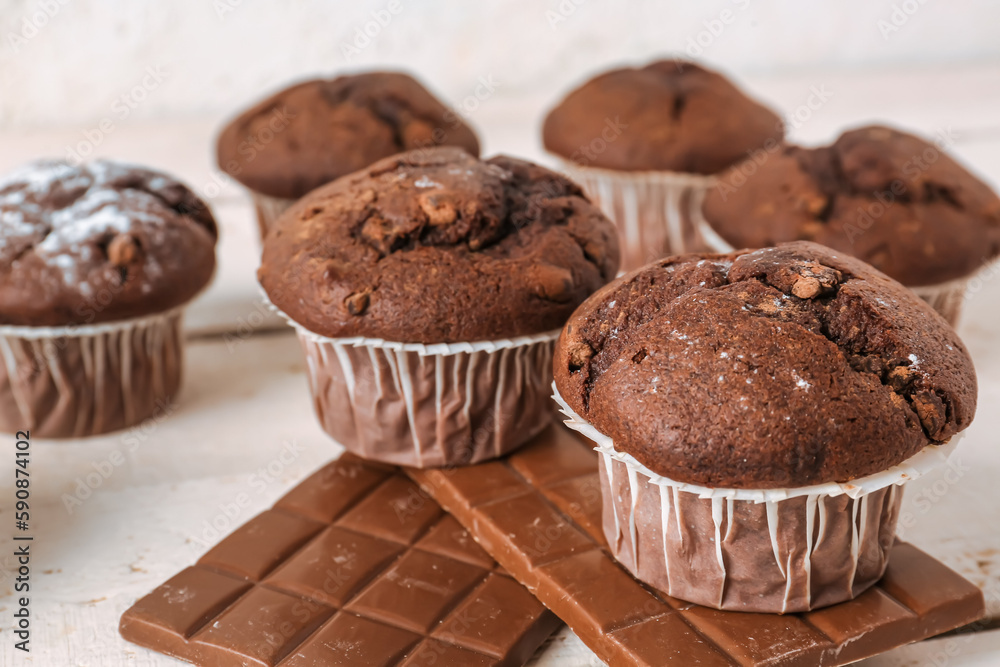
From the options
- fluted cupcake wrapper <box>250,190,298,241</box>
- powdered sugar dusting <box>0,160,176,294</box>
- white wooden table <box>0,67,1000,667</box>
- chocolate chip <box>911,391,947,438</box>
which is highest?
chocolate chip <box>911,391,947,438</box>

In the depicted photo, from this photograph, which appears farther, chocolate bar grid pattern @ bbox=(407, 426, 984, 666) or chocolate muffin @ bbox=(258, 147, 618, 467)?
chocolate muffin @ bbox=(258, 147, 618, 467)

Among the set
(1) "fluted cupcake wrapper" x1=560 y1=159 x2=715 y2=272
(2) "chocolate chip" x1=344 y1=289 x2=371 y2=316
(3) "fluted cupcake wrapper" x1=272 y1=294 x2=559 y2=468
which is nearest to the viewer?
(2) "chocolate chip" x1=344 y1=289 x2=371 y2=316

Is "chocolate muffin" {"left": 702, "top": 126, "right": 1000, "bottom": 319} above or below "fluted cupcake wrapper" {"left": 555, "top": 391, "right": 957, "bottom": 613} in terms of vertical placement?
above

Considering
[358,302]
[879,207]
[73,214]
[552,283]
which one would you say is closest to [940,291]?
[879,207]

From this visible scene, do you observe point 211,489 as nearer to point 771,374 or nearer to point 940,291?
point 771,374

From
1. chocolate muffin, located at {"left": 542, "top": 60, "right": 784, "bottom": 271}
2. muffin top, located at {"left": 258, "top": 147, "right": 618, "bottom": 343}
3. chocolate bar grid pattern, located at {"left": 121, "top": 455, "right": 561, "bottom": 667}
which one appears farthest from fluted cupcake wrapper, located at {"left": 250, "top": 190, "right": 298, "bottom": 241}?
chocolate bar grid pattern, located at {"left": 121, "top": 455, "right": 561, "bottom": 667}

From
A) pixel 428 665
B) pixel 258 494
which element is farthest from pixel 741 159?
pixel 428 665

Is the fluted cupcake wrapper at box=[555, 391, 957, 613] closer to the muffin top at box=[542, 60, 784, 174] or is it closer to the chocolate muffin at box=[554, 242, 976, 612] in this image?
the chocolate muffin at box=[554, 242, 976, 612]
